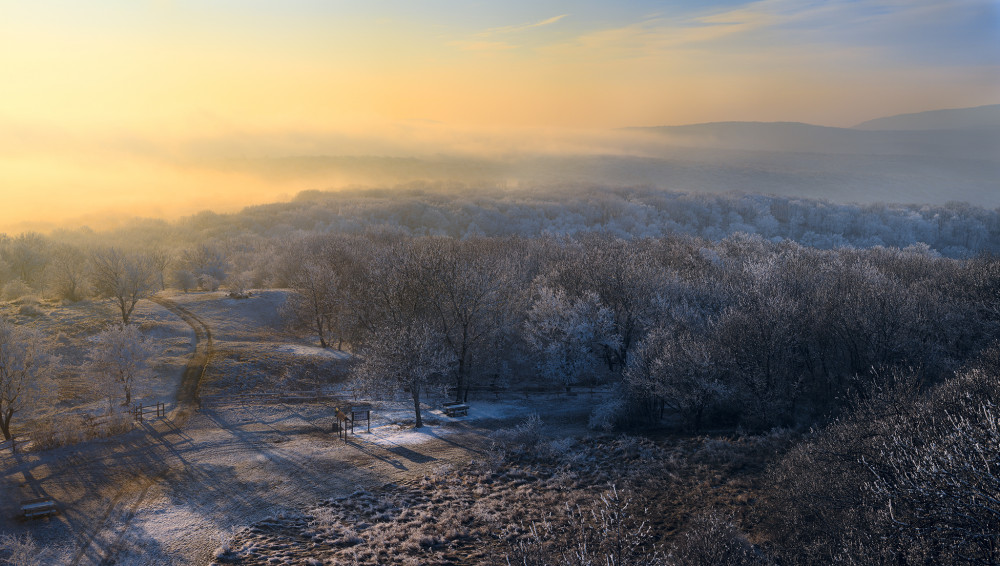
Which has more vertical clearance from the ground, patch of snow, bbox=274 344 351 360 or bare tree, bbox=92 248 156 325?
bare tree, bbox=92 248 156 325

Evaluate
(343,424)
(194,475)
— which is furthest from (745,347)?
(194,475)

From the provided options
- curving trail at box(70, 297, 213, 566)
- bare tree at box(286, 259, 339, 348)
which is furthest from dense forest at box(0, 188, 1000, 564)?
curving trail at box(70, 297, 213, 566)

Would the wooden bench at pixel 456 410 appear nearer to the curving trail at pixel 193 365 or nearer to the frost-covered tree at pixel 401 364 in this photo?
the frost-covered tree at pixel 401 364

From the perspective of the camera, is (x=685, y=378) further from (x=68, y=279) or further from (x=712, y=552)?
(x=68, y=279)

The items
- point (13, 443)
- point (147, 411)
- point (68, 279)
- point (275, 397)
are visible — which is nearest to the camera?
point (13, 443)

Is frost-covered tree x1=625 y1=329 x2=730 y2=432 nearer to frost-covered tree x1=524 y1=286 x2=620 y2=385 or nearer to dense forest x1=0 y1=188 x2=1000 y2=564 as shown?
dense forest x1=0 y1=188 x2=1000 y2=564

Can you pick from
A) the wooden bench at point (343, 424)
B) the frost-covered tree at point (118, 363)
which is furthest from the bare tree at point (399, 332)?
the frost-covered tree at point (118, 363)

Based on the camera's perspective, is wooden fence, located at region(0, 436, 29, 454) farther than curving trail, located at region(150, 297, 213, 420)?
No
